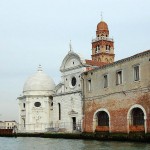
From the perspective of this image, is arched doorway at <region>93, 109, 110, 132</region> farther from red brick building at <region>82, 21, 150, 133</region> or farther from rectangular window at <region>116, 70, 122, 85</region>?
rectangular window at <region>116, 70, 122, 85</region>

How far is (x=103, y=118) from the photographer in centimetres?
3384

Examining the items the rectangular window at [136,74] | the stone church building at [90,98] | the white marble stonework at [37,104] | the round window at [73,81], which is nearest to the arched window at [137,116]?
the stone church building at [90,98]

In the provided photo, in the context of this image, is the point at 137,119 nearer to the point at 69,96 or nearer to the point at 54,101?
the point at 69,96

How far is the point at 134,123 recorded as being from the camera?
29516mm

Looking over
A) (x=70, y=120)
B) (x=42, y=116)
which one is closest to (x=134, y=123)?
(x=70, y=120)

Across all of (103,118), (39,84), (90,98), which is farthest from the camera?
(39,84)

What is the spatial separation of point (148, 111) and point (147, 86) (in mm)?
1874

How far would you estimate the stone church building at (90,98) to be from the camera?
28.9m

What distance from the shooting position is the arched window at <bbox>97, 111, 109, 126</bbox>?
33291 millimetres

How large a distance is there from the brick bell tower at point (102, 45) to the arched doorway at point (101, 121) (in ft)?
87.7

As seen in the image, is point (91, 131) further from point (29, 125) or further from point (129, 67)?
point (29, 125)

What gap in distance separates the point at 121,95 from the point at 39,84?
931 inches

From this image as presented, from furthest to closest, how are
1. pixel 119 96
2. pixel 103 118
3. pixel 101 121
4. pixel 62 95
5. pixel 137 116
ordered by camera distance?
1. pixel 62 95
2. pixel 101 121
3. pixel 103 118
4. pixel 119 96
5. pixel 137 116

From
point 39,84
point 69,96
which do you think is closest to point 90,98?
point 69,96
